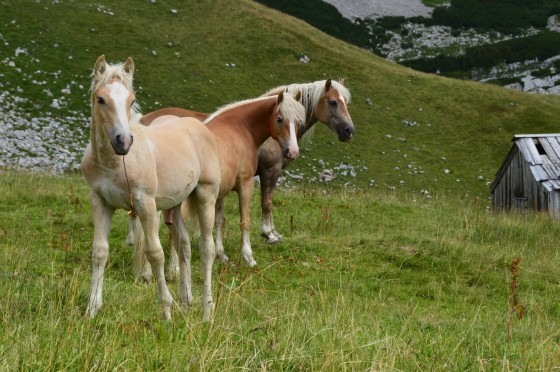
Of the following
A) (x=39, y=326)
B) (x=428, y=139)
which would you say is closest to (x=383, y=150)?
(x=428, y=139)

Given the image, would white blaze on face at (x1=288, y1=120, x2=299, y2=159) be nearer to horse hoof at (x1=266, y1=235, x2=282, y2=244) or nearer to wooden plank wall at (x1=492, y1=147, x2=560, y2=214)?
horse hoof at (x1=266, y1=235, x2=282, y2=244)

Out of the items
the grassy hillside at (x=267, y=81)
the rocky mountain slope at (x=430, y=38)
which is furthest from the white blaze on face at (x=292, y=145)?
the rocky mountain slope at (x=430, y=38)

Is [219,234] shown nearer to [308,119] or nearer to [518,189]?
[308,119]

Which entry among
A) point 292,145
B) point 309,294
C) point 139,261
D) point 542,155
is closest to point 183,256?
point 139,261

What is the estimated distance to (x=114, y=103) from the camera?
18.4ft

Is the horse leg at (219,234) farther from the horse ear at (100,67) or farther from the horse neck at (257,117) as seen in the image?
the horse ear at (100,67)

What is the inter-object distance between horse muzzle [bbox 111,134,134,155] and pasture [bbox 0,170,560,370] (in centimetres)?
105

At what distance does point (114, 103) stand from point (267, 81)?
3363cm

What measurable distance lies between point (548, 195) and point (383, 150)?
874 cm

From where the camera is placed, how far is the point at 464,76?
4365 inches

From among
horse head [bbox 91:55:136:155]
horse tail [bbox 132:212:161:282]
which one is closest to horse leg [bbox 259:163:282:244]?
horse tail [bbox 132:212:161:282]

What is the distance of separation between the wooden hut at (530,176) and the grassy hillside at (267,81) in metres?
1.38

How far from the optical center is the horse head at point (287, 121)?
9.68 m

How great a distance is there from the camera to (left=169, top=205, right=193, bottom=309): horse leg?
22.8ft
